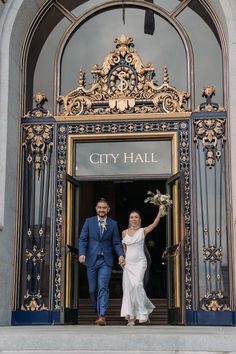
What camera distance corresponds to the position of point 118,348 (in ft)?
25.2

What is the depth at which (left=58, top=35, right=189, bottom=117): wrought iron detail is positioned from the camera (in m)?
12.9

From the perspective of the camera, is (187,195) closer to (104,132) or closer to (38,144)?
(104,132)

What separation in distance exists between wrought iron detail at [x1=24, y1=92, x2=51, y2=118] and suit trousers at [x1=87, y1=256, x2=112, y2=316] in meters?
3.01

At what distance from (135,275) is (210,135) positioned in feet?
9.01

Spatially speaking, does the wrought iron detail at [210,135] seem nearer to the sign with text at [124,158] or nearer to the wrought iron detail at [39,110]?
the sign with text at [124,158]

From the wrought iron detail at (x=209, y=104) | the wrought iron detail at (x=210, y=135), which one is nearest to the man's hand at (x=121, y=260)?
the wrought iron detail at (x=210, y=135)

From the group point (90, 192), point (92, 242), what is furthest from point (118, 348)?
point (90, 192)

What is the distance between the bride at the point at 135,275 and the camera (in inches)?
454

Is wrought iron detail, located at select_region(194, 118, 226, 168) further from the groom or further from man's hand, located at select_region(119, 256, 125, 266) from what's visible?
man's hand, located at select_region(119, 256, 125, 266)

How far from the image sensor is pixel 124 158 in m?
12.9

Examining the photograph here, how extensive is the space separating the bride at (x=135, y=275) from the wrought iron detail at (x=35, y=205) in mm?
1620

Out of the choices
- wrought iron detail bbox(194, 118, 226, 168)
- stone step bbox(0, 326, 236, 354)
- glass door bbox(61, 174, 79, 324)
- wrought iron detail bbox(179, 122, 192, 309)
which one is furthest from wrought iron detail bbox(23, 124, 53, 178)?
stone step bbox(0, 326, 236, 354)

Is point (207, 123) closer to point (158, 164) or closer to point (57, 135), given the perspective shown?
point (158, 164)

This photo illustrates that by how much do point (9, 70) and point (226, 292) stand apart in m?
5.18
